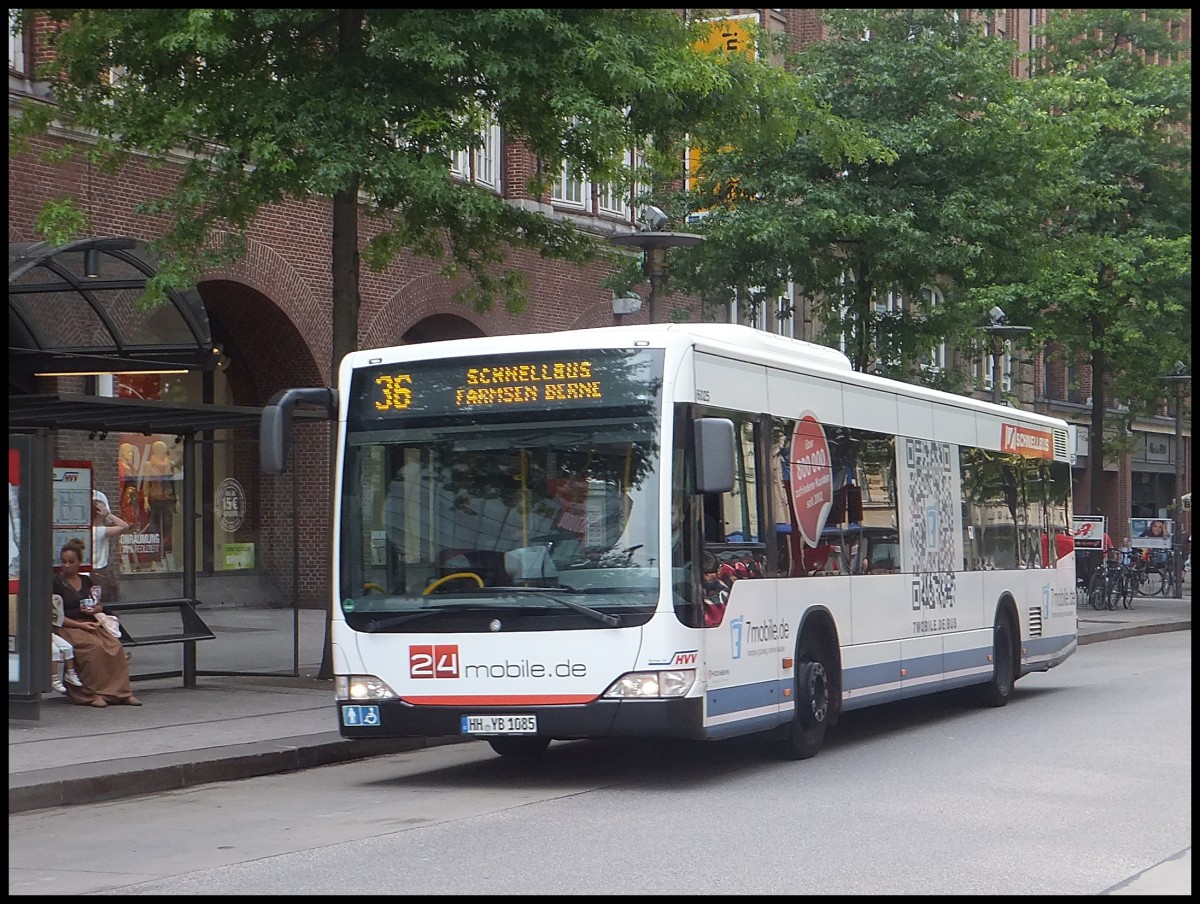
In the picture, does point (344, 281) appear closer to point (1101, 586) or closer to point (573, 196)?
point (573, 196)

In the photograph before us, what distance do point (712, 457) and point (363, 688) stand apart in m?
2.59

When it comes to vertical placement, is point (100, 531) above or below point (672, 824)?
above

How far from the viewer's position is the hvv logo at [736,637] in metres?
11.1

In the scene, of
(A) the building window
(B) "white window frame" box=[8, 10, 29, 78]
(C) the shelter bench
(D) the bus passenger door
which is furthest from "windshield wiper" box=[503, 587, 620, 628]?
(A) the building window

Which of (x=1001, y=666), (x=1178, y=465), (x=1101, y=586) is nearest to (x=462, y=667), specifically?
(x=1001, y=666)

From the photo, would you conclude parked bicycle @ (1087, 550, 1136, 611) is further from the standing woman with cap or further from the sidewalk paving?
the standing woman with cap

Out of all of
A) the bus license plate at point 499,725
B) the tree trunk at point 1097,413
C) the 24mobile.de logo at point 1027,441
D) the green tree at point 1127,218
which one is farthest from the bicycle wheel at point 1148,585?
the bus license plate at point 499,725

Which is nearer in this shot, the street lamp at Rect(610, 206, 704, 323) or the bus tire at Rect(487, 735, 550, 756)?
the bus tire at Rect(487, 735, 550, 756)

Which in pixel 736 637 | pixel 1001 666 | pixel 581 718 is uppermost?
pixel 736 637

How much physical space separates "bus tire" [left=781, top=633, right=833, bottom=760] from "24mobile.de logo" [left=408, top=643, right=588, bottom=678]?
222 centimetres

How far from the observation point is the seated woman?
48.2 ft

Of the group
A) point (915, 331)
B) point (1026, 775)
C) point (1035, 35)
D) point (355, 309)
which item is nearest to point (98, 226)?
point (355, 309)

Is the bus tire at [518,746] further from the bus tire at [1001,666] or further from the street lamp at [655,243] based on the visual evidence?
the street lamp at [655,243]

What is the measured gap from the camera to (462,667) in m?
10.8
